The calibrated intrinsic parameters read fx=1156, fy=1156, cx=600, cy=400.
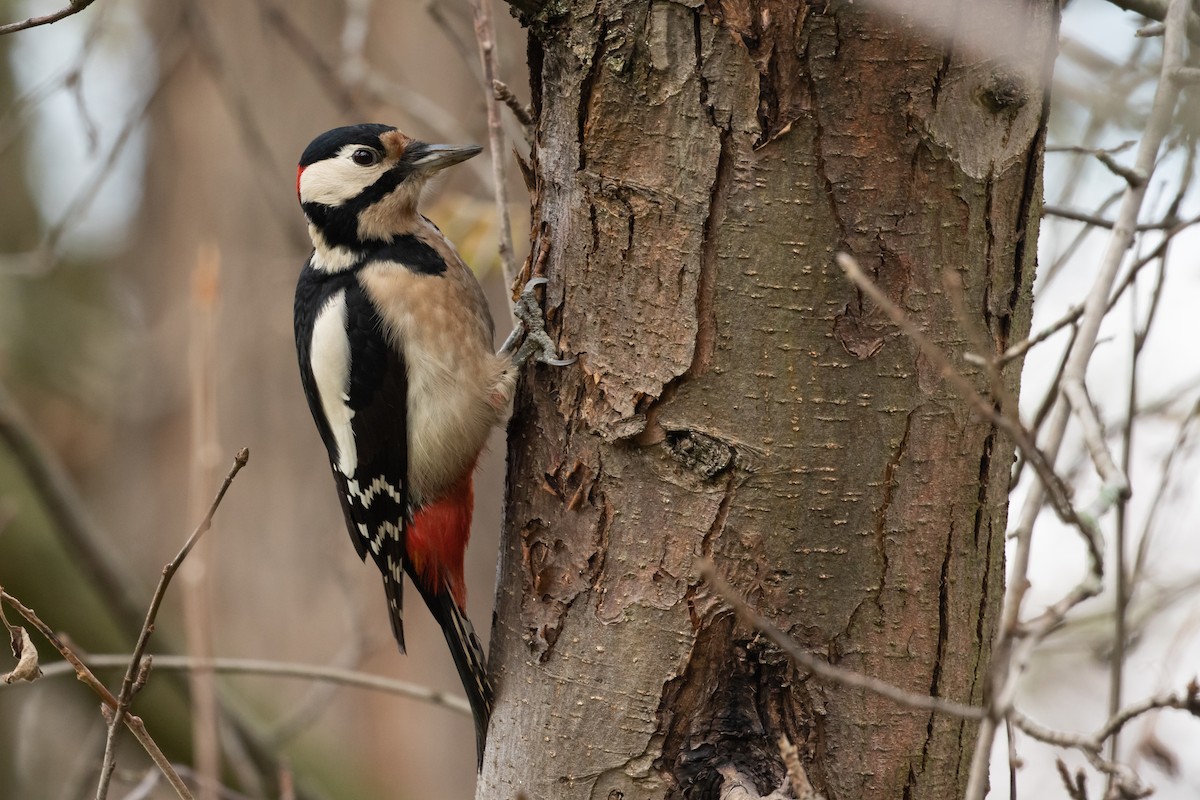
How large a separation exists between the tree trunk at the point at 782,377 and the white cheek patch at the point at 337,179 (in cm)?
141

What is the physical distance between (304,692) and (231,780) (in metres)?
2.01

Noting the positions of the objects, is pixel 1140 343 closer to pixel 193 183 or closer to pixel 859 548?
pixel 859 548

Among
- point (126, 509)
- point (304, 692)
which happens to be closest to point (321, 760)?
point (304, 692)

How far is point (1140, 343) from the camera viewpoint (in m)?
1.97

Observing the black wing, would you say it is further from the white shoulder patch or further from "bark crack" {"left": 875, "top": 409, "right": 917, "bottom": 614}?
"bark crack" {"left": 875, "top": 409, "right": 917, "bottom": 614}

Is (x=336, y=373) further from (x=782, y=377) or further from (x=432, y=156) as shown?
(x=782, y=377)

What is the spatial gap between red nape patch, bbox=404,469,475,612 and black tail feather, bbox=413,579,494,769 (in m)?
0.04

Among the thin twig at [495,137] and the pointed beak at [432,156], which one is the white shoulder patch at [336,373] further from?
the thin twig at [495,137]

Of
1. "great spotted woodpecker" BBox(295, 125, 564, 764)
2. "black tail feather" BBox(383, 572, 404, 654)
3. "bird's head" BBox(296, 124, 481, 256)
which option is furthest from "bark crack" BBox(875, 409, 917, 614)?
"bird's head" BBox(296, 124, 481, 256)

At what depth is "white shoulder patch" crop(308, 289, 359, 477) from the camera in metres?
3.01

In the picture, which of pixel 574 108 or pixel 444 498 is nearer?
pixel 574 108

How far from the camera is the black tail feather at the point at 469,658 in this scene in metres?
2.14

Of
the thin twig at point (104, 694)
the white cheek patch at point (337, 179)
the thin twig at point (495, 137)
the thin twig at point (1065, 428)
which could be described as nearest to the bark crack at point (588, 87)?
the thin twig at point (495, 137)

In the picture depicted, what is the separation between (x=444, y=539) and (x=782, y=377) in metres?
1.46
